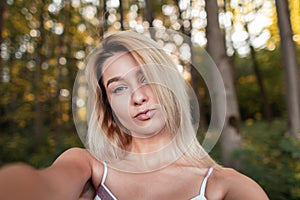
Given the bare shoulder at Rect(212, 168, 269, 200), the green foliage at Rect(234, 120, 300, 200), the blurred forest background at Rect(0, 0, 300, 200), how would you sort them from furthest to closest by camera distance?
the blurred forest background at Rect(0, 0, 300, 200) → the green foliage at Rect(234, 120, 300, 200) → the bare shoulder at Rect(212, 168, 269, 200)

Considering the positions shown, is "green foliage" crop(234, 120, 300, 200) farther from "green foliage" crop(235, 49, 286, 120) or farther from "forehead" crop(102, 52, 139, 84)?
"green foliage" crop(235, 49, 286, 120)

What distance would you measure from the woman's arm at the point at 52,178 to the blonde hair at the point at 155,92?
0.15 ft

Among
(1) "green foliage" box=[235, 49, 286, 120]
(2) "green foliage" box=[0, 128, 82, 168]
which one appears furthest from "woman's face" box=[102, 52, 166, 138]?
(1) "green foliage" box=[235, 49, 286, 120]

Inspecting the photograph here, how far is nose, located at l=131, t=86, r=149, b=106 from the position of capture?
1.00 metres

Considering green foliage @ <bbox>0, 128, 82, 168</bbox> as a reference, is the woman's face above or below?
above

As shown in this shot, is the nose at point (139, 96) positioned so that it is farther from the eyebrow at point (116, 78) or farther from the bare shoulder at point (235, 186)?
the bare shoulder at point (235, 186)

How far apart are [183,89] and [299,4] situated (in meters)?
10.4

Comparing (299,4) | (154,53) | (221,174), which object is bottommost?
(221,174)

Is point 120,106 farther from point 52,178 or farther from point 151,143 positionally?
point 52,178

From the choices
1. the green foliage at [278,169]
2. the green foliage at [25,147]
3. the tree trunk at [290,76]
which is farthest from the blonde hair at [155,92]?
the green foliage at [25,147]

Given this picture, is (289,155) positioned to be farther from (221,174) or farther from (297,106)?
(221,174)

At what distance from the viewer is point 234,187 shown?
1033 mm

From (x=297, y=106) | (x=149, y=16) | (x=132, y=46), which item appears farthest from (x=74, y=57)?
(x=132, y=46)

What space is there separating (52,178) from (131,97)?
0.25 m
